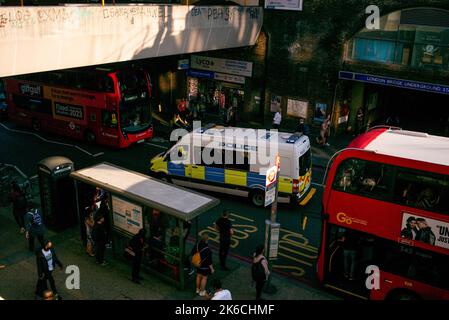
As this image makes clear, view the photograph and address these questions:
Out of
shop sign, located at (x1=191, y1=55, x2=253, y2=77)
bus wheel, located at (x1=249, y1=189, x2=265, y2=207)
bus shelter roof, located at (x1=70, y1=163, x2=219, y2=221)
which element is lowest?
bus wheel, located at (x1=249, y1=189, x2=265, y2=207)

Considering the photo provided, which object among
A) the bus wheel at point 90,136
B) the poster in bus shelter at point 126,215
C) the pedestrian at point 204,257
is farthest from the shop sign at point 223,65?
the pedestrian at point 204,257

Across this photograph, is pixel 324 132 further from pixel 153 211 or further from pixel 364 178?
pixel 153 211

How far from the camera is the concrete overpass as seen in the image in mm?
14508

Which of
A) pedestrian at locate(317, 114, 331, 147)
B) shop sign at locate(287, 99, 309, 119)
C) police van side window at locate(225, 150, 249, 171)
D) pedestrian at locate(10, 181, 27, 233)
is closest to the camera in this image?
pedestrian at locate(10, 181, 27, 233)

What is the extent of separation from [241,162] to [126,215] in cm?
512

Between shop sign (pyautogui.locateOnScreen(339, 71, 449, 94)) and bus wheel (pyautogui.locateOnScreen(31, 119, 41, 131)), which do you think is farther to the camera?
bus wheel (pyautogui.locateOnScreen(31, 119, 41, 131))

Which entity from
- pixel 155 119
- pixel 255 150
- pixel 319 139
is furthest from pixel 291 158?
pixel 155 119

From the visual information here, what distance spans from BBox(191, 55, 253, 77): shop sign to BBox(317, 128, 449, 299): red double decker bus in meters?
15.4

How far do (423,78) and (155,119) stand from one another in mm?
14850

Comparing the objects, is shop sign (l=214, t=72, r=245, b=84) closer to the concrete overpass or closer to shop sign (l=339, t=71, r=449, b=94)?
the concrete overpass

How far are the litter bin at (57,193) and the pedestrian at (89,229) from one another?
149 centimetres

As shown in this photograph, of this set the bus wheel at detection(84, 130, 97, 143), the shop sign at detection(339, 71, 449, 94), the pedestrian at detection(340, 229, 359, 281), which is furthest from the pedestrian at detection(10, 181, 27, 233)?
the shop sign at detection(339, 71, 449, 94)

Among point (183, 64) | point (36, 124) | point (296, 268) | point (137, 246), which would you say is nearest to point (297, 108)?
point (183, 64)

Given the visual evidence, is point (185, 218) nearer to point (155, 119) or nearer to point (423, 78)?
point (423, 78)
